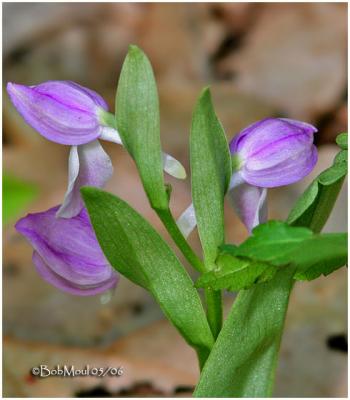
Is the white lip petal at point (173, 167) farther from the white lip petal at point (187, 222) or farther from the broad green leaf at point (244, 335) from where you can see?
the broad green leaf at point (244, 335)

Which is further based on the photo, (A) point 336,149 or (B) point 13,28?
(B) point 13,28

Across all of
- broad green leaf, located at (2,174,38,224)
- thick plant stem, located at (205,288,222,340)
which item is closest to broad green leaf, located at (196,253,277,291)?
thick plant stem, located at (205,288,222,340)

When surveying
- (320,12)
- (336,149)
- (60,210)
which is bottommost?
(60,210)

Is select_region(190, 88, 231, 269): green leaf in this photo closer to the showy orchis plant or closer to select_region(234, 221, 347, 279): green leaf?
the showy orchis plant

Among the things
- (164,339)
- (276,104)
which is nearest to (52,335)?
(164,339)

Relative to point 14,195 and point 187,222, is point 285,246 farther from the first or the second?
point 14,195

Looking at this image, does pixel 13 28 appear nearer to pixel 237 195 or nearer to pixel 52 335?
pixel 52 335

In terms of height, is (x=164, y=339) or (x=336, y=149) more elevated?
(x=336, y=149)
